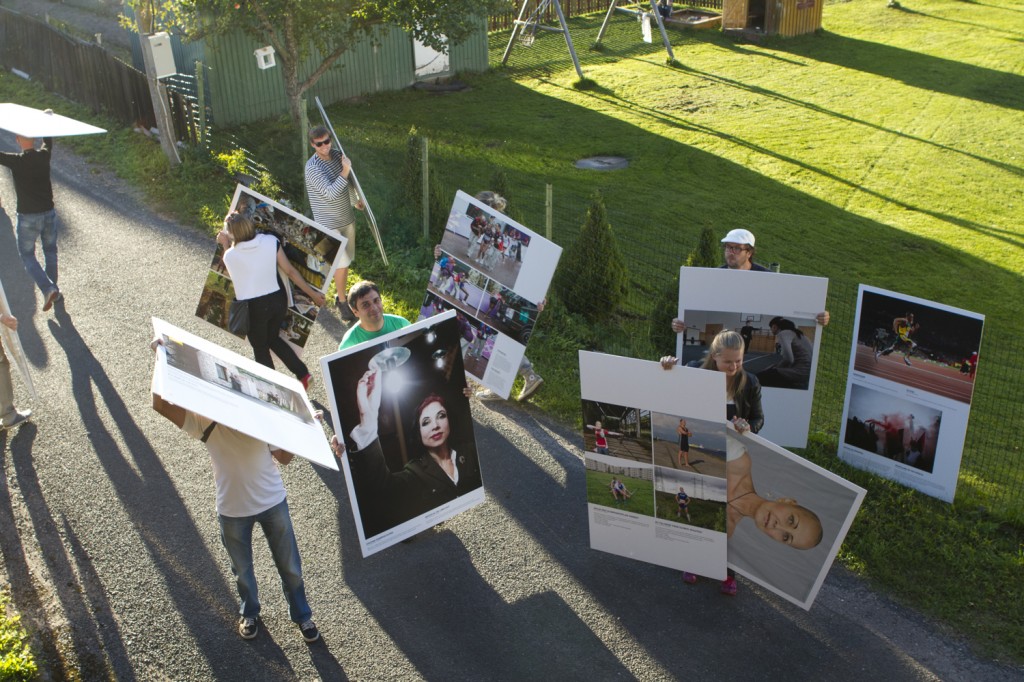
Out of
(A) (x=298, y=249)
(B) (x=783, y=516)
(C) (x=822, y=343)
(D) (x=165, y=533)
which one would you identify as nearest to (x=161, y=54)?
(A) (x=298, y=249)

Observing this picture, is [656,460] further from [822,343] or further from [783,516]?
[822,343]

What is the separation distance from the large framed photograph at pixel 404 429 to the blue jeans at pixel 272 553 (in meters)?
0.66

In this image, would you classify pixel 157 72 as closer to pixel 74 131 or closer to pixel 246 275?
pixel 74 131

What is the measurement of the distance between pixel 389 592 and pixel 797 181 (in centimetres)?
1446

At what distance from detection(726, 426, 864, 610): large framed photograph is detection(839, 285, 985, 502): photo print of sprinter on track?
172 cm

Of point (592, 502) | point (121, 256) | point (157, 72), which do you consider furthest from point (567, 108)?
point (592, 502)

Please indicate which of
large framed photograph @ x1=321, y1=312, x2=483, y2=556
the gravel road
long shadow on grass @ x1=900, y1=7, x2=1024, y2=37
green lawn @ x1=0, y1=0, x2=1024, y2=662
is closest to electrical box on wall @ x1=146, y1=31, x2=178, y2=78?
green lawn @ x1=0, y1=0, x2=1024, y2=662

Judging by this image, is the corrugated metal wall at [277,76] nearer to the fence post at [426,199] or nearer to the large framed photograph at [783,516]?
the fence post at [426,199]

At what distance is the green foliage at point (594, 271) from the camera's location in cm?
1068

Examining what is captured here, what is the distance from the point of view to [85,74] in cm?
1795

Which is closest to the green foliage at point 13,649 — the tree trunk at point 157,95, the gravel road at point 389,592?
the gravel road at point 389,592

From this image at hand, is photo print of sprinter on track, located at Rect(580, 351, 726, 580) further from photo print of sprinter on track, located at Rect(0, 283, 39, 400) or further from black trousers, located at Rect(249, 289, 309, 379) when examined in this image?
photo print of sprinter on track, located at Rect(0, 283, 39, 400)

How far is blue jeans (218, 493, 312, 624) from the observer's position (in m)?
5.62

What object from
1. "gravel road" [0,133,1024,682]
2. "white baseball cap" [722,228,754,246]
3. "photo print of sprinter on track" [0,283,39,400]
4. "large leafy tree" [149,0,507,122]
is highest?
"large leafy tree" [149,0,507,122]
